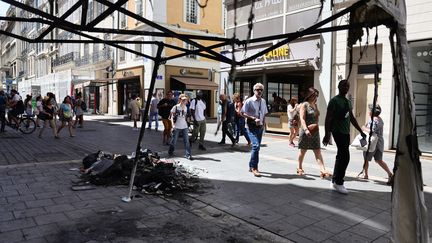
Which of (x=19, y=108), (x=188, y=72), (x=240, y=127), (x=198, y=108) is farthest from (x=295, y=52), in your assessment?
(x=188, y=72)

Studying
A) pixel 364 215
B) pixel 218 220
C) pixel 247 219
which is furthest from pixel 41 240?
pixel 364 215

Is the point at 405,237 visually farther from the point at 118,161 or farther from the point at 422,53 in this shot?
Answer: the point at 422,53

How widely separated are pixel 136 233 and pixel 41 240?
97cm

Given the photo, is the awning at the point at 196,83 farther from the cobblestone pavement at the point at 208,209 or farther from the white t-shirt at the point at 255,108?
the white t-shirt at the point at 255,108

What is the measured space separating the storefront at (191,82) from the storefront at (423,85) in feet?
50.3

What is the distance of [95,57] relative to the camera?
32500 mm

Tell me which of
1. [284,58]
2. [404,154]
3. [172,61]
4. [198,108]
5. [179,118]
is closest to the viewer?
[404,154]

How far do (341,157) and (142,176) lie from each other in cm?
328

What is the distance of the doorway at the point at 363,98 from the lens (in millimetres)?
11383

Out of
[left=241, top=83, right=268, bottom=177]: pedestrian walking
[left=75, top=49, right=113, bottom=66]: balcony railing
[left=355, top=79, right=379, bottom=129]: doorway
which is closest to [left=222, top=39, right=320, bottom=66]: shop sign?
[left=355, top=79, right=379, bottom=129]: doorway

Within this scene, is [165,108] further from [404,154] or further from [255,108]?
[404,154]

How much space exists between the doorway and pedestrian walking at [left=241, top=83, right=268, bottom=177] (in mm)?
5588

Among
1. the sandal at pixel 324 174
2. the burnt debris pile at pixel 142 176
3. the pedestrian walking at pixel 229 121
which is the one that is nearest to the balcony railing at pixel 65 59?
the pedestrian walking at pixel 229 121

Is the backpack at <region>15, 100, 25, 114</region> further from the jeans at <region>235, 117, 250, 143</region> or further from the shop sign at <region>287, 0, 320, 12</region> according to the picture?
the shop sign at <region>287, 0, 320, 12</region>
